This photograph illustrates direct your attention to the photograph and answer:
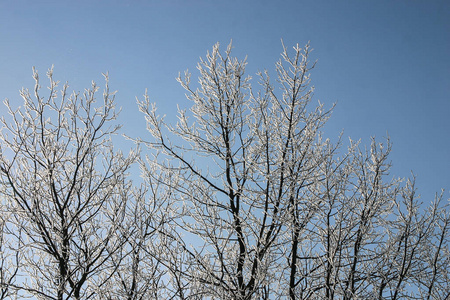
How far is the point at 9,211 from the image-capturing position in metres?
4.62

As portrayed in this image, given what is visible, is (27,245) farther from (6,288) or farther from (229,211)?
(229,211)

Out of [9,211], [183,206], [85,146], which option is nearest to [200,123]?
[183,206]

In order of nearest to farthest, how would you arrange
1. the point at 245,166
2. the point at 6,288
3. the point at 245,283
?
the point at 245,283 < the point at 6,288 < the point at 245,166

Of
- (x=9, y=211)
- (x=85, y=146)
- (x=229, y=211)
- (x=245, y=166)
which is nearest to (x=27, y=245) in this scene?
(x=9, y=211)

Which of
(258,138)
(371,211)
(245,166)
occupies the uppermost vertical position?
(258,138)

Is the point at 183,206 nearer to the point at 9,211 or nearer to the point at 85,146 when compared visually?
the point at 85,146

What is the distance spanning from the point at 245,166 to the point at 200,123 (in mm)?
1061

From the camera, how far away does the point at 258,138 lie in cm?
519

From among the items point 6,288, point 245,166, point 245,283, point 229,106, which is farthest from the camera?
point 229,106

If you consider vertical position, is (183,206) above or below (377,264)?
above

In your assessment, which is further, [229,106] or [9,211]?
[229,106]

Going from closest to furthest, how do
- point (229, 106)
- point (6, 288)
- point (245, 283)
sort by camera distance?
1. point (245, 283)
2. point (6, 288)
3. point (229, 106)

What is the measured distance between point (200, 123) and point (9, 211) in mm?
2871

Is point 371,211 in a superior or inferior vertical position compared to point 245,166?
inferior
